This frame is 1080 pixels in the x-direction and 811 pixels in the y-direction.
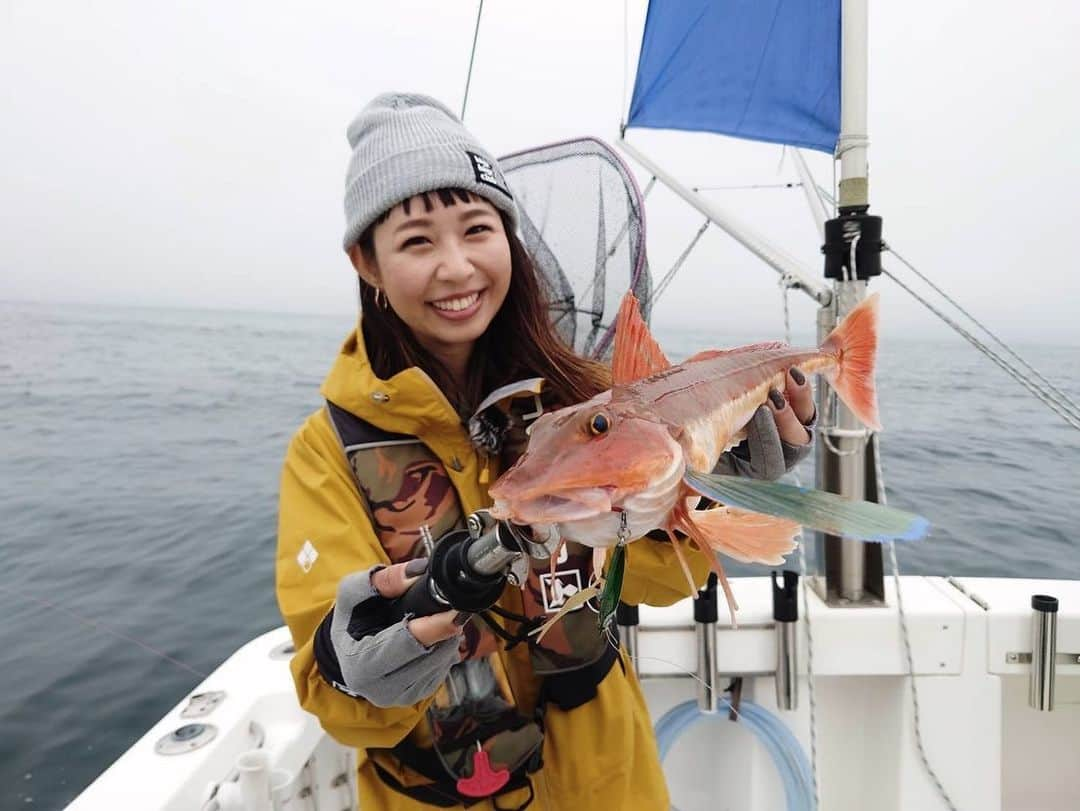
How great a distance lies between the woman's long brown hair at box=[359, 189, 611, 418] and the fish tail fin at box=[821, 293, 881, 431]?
0.73 m

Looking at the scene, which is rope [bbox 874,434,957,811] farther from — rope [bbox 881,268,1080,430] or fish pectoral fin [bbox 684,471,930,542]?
fish pectoral fin [bbox 684,471,930,542]

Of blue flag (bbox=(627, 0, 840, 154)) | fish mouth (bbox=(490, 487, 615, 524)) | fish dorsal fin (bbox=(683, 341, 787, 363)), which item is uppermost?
blue flag (bbox=(627, 0, 840, 154))

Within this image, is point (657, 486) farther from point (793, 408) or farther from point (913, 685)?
point (913, 685)

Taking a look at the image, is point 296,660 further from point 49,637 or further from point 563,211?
point 49,637

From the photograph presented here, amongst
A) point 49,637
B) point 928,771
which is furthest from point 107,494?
point 928,771

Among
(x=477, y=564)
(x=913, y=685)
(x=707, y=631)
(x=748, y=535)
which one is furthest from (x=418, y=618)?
(x=913, y=685)

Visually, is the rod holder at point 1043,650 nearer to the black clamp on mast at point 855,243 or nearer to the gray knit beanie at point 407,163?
the black clamp on mast at point 855,243

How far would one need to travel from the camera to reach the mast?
2.90 meters

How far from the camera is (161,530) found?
8.33 metres

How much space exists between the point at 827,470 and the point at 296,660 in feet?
8.21

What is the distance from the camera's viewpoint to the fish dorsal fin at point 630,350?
4.94 feet

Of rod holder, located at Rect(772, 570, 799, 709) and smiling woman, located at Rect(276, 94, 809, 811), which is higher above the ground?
smiling woman, located at Rect(276, 94, 809, 811)

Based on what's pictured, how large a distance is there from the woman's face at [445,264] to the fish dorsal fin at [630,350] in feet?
1.62

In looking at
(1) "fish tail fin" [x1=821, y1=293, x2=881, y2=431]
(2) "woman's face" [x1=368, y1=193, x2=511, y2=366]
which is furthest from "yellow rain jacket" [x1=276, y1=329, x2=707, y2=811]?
(1) "fish tail fin" [x1=821, y1=293, x2=881, y2=431]
